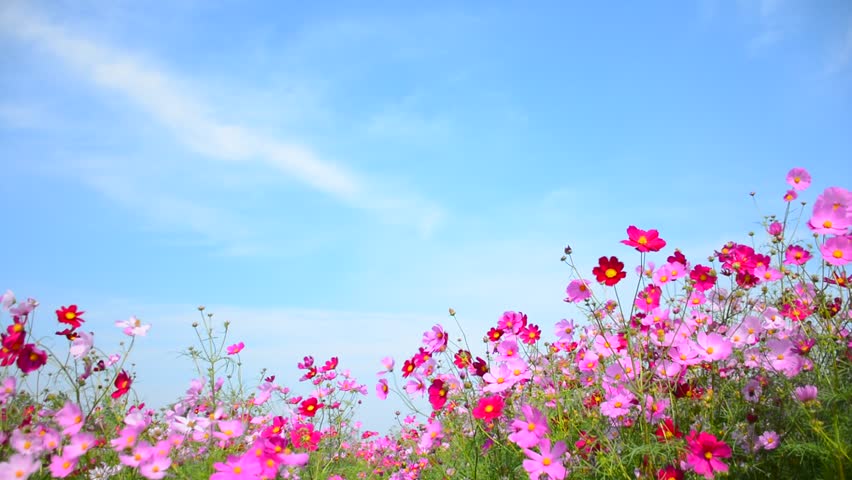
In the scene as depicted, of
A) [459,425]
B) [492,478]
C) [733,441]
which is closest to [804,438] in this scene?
[733,441]

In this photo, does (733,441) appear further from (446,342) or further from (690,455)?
(446,342)

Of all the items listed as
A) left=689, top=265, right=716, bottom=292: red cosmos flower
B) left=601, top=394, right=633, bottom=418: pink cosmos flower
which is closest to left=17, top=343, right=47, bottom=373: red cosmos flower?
left=601, top=394, right=633, bottom=418: pink cosmos flower

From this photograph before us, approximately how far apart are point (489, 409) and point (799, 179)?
7.13 ft

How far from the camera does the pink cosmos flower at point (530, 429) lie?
2553mm

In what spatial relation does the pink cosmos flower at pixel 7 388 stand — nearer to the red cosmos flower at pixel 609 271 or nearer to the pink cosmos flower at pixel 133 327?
the pink cosmos flower at pixel 133 327

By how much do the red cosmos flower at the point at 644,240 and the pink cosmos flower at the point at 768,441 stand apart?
36.9 inches

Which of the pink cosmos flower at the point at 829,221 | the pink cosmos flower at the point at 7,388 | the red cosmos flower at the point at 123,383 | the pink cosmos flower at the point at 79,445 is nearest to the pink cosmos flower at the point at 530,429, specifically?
the pink cosmos flower at the point at 829,221

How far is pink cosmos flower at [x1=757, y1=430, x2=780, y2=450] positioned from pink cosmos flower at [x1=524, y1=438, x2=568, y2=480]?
2.92 feet

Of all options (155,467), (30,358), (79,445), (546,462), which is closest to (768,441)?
(546,462)

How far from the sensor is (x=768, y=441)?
2641 millimetres

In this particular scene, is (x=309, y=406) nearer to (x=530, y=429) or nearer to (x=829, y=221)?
(x=530, y=429)

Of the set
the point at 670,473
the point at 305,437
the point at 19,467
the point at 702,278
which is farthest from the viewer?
the point at 305,437

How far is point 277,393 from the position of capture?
4.96m

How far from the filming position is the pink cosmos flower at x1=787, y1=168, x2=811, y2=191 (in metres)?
3.38
